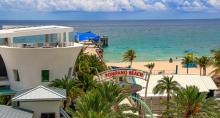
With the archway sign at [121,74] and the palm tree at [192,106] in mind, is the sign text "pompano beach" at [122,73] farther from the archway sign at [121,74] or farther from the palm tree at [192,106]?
the palm tree at [192,106]

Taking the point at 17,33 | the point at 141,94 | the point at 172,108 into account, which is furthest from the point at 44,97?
the point at 141,94

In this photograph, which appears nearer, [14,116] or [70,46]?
[14,116]

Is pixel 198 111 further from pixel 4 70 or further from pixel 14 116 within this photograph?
pixel 4 70

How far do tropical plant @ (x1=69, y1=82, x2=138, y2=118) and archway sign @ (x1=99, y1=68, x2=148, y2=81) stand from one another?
26.3ft

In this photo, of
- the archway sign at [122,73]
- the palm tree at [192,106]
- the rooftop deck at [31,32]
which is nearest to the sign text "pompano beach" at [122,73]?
the archway sign at [122,73]

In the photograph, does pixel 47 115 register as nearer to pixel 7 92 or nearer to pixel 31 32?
pixel 7 92

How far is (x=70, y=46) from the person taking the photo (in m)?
46.5

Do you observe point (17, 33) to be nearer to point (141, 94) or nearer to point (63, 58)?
point (63, 58)

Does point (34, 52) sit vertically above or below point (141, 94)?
above

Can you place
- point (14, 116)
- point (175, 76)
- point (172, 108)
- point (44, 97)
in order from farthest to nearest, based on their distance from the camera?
point (175, 76) < point (172, 108) < point (44, 97) < point (14, 116)

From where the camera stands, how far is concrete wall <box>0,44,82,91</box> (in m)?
44.0

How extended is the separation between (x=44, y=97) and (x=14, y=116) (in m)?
3.53

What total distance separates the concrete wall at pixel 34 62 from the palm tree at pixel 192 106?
54.0 ft

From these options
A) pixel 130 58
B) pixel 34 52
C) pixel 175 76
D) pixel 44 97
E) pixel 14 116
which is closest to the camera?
pixel 14 116
